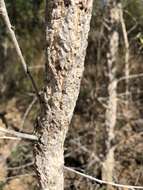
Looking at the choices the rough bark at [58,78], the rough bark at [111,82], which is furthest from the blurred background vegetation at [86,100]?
the rough bark at [58,78]

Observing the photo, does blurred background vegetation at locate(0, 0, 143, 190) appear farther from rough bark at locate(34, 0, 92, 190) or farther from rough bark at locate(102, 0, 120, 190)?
rough bark at locate(34, 0, 92, 190)

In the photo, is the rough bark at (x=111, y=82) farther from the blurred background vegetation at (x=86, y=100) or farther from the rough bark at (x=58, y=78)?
the rough bark at (x=58, y=78)

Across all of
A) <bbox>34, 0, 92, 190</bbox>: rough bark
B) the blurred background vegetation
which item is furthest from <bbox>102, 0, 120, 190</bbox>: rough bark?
<bbox>34, 0, 92, 190</bbox>: rough bark

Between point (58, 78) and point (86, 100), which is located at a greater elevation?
point (58, 78)

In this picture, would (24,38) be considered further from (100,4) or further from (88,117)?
(100,4)

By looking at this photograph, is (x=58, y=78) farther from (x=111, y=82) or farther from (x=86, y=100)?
(x=86, y=100)

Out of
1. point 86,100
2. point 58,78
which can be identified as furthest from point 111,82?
point 58,78

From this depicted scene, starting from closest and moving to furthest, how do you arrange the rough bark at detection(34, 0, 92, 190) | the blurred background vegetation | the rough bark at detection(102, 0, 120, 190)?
the rough bark at detection(34, 0, 92, 190)
the rough bark at detection(102, 0, 120, 190)
the blurred background vegetation
